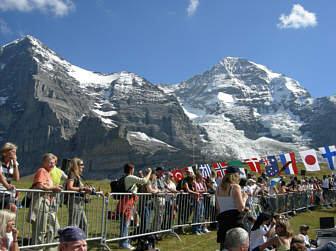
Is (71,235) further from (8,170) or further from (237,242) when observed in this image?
(8,170)

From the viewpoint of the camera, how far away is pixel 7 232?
15.7 feet

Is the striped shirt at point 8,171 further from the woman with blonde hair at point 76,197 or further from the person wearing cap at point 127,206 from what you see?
the person wearing cap at point 127,206

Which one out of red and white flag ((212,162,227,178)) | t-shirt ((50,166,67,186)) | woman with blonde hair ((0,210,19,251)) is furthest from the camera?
red and white flag ((212,162,227,178))

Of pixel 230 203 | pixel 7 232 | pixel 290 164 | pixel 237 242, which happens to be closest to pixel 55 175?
pixel 7 232

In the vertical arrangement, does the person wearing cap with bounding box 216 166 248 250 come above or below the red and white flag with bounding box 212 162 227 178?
below

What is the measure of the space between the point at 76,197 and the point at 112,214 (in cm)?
122

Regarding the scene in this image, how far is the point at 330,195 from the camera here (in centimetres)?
2489

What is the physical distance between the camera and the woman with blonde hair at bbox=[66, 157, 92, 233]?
7.54 metres

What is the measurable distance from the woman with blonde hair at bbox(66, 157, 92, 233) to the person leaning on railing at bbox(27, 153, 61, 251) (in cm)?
59

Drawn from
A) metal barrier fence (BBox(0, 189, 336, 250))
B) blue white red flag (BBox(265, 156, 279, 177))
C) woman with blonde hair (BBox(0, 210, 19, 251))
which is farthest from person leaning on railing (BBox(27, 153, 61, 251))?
blue white red flag (BBox(265, 156, 279, 177))

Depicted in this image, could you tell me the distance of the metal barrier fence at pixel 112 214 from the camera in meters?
6.63

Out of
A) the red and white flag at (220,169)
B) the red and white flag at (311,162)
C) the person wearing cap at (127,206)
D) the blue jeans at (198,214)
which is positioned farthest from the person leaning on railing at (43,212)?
the red and white flag at (220,169)

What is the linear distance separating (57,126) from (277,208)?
171m

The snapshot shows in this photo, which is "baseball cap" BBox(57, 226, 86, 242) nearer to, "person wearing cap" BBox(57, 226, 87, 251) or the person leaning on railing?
"person wearing cap" BBox(57, 226, 87, 251)
